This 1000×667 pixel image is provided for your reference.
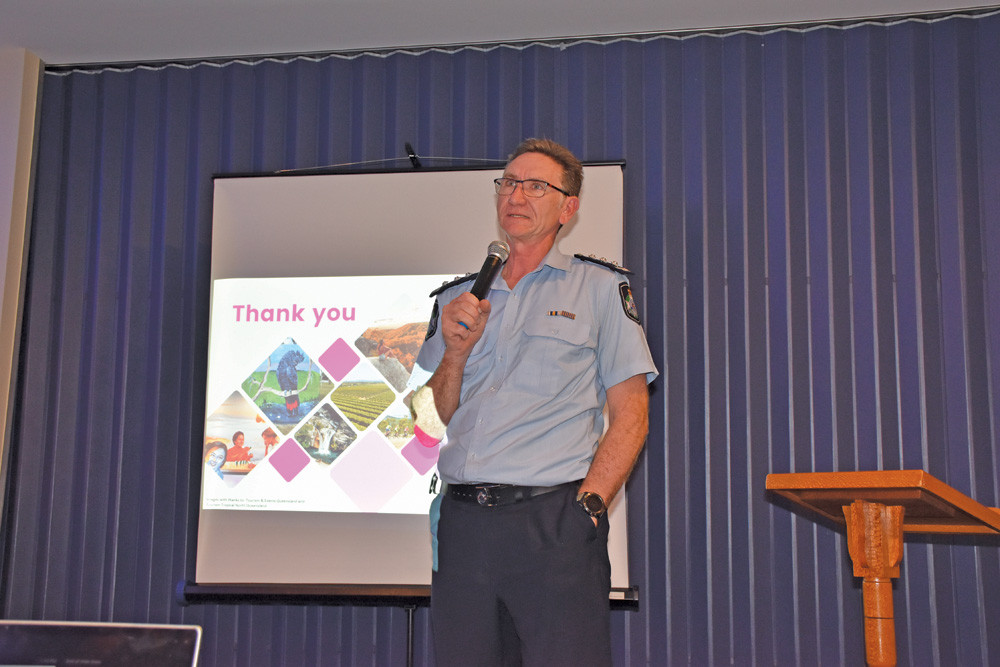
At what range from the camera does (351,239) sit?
3494 mm

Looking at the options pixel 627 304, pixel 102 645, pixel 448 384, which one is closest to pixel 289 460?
pixel 102 645

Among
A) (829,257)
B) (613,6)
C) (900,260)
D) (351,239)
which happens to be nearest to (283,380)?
(351,239)

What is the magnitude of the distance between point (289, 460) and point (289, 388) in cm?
29

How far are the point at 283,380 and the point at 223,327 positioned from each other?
1.12 ft

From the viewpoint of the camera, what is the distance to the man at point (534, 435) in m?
1.73

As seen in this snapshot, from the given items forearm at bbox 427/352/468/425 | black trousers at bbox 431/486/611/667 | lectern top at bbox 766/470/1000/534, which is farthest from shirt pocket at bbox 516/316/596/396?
lectern top at bbox 766/470/1000/534

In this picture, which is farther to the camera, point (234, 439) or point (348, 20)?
point (348, 20)

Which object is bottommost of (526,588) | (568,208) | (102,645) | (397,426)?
(102,645)

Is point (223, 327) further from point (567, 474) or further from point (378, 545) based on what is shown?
point (567, 474)

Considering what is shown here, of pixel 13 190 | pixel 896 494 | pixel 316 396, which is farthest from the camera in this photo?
pixel 13 190

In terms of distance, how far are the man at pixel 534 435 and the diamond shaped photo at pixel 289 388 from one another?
138 centimetres

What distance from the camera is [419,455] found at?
3297 millimetres

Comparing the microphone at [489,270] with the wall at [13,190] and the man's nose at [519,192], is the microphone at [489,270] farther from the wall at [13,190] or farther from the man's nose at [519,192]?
the wall at [13,190]

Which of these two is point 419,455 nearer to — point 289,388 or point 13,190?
point 289,388
